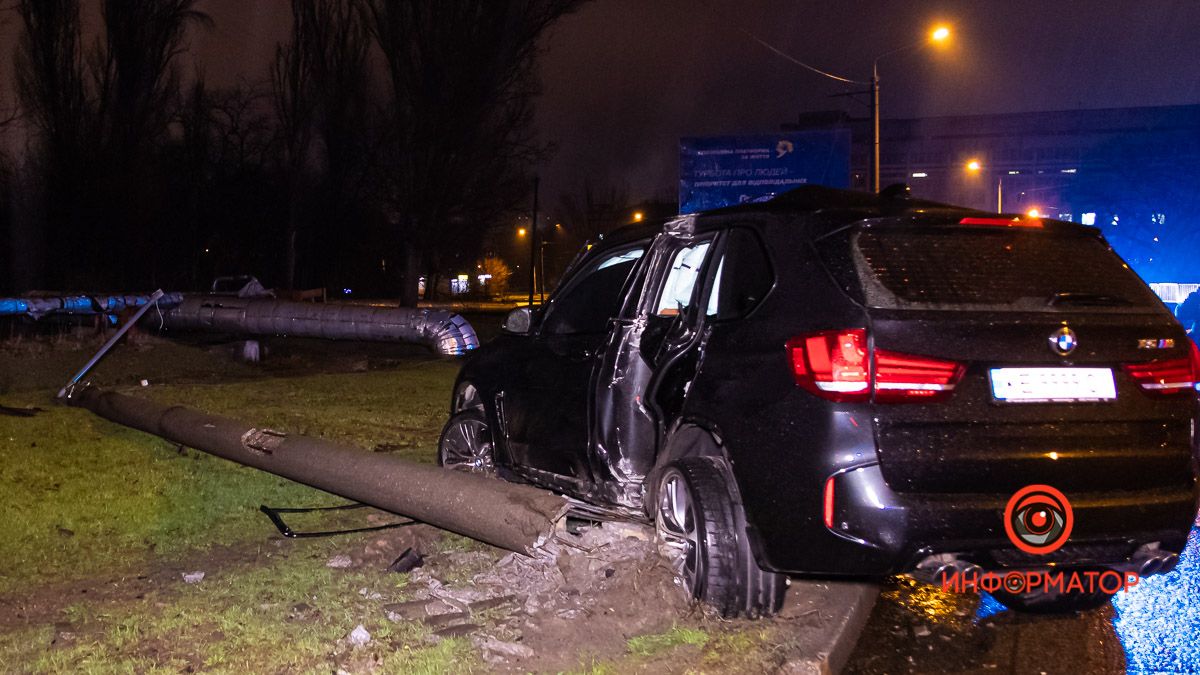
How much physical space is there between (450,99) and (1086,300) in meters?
30.3

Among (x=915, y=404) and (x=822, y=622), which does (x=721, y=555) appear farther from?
(x=915, y=404)

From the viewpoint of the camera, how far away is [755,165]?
33.4 meters

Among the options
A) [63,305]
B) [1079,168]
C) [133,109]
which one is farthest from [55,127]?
[1079,168]

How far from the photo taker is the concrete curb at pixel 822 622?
161 inches

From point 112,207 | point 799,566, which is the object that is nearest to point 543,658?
point 799,566

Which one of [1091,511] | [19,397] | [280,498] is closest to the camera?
[1091,511]

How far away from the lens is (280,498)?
7777mm

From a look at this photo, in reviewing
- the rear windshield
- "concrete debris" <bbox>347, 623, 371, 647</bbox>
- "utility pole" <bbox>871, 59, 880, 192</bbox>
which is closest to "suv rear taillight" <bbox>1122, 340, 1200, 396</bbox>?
the rear windshield

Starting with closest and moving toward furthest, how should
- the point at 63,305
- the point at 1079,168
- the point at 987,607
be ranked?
the point at 987,607 < the point at 63,305 < the point at 1079,168

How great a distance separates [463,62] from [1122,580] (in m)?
30.0

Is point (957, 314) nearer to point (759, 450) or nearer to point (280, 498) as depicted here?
point (759, 450)

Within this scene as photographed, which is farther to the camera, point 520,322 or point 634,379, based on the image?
point 520,322

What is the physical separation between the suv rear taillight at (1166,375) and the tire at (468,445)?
3.89 m

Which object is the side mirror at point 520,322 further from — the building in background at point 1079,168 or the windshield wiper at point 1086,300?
the building in background at point 1079,168
